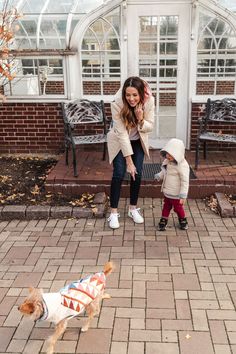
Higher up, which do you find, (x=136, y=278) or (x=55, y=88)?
(x=55, y=88)

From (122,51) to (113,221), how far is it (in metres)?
3.09

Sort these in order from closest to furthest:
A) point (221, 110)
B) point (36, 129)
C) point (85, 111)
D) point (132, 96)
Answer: point (132, 96) → point (221, 110) → point (85, 111) → point (36, 129)

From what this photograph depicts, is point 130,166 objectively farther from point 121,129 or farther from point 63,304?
point 63,304

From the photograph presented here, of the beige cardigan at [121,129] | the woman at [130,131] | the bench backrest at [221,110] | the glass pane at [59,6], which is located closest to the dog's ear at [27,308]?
the woman at [130,131]

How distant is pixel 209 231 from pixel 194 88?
9.32 feet

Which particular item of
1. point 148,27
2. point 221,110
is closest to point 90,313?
point 221,110

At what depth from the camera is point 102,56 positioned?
635cm

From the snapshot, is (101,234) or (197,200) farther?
(197,200)

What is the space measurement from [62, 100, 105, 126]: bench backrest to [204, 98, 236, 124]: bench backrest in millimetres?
1594

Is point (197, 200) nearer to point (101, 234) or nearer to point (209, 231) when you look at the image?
point (209, 231)

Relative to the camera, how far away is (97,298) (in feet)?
9.22

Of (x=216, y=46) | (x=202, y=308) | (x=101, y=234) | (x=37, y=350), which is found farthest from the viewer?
(x=216, y=46)

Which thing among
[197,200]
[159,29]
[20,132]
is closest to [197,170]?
[197,200]

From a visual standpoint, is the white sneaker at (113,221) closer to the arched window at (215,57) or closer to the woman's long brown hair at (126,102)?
the woman's long brown hair at (126,102)
